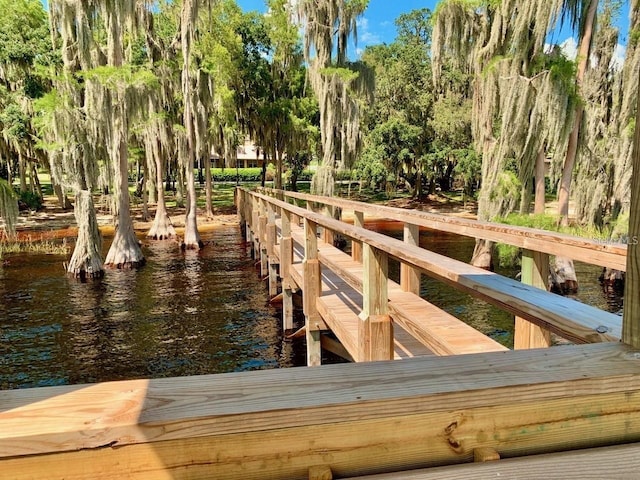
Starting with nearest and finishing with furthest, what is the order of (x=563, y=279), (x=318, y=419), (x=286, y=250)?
(x=318, y=419), (x=286, y=250), (x=563, y=279)

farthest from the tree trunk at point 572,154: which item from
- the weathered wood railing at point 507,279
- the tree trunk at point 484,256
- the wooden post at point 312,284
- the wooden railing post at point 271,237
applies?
the weathered wood railing at point 507,279

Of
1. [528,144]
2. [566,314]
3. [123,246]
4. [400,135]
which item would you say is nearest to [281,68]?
[400,135]

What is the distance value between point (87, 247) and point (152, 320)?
5105 mm

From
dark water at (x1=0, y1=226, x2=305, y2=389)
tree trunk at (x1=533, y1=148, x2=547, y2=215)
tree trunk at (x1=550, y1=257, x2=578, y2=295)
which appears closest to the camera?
dark water at (x1=0, y1=226, x2=305, y2=389)

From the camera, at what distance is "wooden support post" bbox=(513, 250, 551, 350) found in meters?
2.35

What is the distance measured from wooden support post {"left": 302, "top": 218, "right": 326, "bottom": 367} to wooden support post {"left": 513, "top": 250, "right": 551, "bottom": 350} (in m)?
2.63

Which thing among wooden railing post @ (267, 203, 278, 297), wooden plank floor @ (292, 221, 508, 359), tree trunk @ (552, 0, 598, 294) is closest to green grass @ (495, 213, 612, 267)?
tree trunk @ (552, 0, 598, 294)

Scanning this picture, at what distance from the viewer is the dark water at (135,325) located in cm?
801

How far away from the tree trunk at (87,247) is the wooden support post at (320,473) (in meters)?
14.4

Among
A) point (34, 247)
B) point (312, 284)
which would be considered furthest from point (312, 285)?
point (34, 247)

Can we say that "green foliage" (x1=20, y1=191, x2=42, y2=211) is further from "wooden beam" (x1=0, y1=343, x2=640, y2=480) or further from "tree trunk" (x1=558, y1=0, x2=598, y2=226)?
"wooden beam" (x1=0, y1=343, x2=640, y2=480)

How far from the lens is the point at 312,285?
541 centimetres

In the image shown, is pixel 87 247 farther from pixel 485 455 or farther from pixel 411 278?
pixel 485 455

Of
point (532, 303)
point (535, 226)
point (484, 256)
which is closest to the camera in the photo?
point (532, 303)
